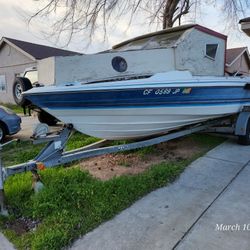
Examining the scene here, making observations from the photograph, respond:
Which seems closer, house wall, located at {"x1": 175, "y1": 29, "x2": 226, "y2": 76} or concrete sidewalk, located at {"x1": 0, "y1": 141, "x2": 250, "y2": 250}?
concrete sidewalk, located at {"x1": 0, "y1": 141, "x2": 250, "y2": 250}

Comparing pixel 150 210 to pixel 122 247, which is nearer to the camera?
pixel 122 247

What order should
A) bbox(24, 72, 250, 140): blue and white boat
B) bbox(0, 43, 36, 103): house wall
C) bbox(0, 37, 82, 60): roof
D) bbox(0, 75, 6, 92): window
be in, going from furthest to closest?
bbox(0, 75, 6, 92): window → bbox(0, 43, 36, 103): house wall → bbox(0, 37, 82, 60): roof → bbox(24, 72, 250, 140): blue and white boat

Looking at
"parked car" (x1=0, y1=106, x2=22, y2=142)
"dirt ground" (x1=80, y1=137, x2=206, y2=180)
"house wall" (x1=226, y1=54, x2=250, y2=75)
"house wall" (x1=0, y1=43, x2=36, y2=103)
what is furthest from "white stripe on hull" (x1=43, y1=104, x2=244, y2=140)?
"house wall" (x1=0, y1=43, x2=36, y2=103)

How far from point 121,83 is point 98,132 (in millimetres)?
903

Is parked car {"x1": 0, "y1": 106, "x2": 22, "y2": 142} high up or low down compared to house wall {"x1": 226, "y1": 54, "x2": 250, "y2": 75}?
down

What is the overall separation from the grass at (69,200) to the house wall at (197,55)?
1.78m

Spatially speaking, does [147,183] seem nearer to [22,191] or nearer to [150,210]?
[150,210]

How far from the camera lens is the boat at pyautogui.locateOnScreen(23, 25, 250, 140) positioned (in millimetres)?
3893

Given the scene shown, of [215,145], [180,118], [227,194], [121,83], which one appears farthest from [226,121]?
[121,83]

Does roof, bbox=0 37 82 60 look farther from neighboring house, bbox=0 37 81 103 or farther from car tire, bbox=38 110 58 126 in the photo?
car tire, bbox=38 110 58 126

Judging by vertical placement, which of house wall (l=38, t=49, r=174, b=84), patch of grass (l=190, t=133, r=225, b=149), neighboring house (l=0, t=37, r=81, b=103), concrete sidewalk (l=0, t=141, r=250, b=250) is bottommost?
concrete sidewalk (l=0, t=141, r=250, b=250)

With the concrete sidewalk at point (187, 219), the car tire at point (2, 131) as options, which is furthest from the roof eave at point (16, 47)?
the concrete sidewalk at point (187, 219)

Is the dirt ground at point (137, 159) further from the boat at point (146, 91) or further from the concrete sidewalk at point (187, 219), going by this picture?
the concrete sidewalk at point (187, 219)

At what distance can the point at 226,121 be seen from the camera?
251 inches
